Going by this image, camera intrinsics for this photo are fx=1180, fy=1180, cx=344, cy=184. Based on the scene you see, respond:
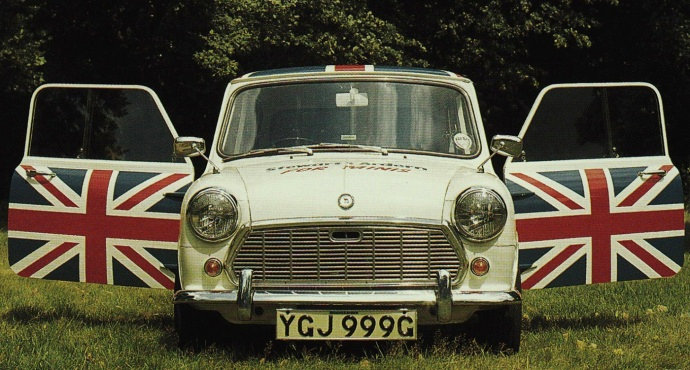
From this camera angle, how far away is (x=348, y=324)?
5.94m

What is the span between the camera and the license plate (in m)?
5.93

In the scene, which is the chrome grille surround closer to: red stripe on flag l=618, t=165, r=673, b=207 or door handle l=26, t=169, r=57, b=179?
red stripe on flag l=618, t=165, r=673, b=207

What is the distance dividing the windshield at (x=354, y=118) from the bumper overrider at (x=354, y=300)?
125cm

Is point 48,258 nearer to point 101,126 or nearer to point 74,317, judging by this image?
point 74,317

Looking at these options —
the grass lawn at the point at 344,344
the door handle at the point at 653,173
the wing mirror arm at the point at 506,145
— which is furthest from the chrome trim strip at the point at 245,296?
the door handle at the point at 653,173

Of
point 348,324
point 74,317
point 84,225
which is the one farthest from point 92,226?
point 348,324

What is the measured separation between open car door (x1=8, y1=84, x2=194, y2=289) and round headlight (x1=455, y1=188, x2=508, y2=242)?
2.11 metres

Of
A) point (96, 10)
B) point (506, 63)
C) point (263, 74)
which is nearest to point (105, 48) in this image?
point (96, 10)

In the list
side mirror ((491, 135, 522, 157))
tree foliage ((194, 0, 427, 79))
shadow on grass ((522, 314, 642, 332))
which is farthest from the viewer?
tree foliage ((194, 0, 427, 79))

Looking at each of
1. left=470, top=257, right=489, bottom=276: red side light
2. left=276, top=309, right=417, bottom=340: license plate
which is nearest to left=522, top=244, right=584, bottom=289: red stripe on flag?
left=470, top=257, right=489, bottom=276: red side light

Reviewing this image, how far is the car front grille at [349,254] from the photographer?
19.8 feet

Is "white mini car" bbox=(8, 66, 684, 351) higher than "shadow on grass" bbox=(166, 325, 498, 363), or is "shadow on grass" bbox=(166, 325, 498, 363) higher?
"white mini car" bbox=(8, 66, 684, 351)

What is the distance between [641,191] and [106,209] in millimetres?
3409

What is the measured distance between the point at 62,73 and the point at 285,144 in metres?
17.2
